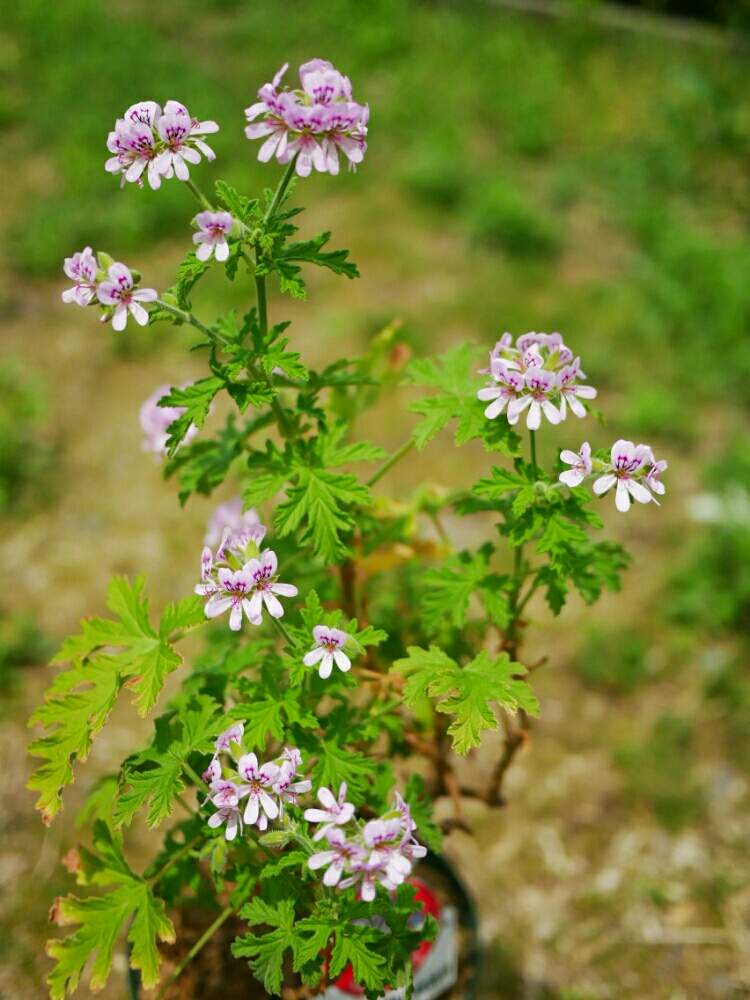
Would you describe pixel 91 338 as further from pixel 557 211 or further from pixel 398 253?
pixel 557 211

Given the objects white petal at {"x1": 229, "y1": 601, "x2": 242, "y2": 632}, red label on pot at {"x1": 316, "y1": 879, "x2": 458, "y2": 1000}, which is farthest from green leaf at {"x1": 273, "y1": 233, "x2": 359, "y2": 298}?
red label on pot at {"x1": 316, "y1": 879, "x2": 458, "y2": 1000}

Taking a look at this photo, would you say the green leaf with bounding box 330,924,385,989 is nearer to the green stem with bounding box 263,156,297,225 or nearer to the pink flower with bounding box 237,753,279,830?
the pink flower with bounding box 237,753,279,830

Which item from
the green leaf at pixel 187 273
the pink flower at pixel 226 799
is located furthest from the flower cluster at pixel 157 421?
the pink flower at pixel 226 799

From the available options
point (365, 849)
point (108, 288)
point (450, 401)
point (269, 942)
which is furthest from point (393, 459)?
point (269, 942)

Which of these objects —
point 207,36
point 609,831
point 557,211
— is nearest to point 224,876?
point 609,831

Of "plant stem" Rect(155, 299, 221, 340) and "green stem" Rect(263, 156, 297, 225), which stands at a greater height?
"green stem" Rect(263, 156, 297, 225)
